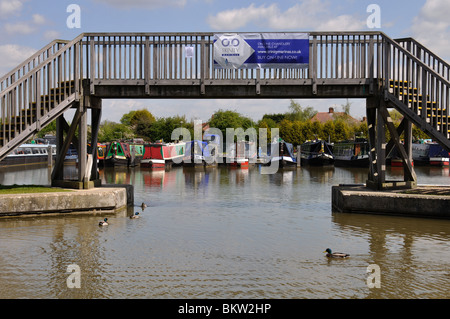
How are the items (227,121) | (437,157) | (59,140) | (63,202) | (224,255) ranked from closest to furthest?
(224,255), (63,202), (59,140), (437,157), (227,121)

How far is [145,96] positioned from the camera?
20062mm

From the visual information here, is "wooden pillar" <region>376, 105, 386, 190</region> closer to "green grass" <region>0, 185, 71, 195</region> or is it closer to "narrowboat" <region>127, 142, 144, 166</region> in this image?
"green grass" <region>0, 185, 71, 195</region>

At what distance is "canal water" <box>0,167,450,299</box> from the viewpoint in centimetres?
1058

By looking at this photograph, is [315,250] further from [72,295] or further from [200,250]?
[72,295]

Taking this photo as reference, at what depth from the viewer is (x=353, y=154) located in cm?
6141

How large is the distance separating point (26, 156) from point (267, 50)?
42.6 meters

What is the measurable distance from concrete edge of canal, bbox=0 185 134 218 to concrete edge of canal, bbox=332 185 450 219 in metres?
8.41

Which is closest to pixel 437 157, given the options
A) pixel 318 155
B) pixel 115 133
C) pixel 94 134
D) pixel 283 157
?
pixel 318 155

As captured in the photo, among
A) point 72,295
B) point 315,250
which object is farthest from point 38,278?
point 315,250

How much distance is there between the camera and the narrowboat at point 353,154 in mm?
57469

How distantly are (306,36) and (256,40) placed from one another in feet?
5.95

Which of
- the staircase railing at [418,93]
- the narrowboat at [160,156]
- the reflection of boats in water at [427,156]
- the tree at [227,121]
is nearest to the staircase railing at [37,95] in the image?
the staircase railing at [418,93]

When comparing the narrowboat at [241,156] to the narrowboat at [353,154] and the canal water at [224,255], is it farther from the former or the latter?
the canal water at [224,255]

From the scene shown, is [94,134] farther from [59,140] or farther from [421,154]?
[421,154]
